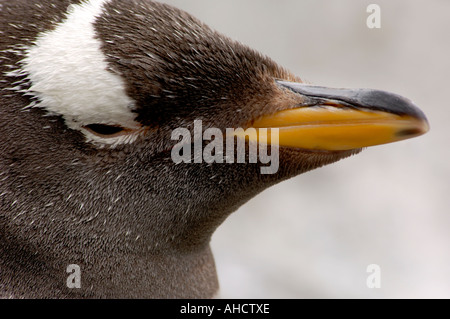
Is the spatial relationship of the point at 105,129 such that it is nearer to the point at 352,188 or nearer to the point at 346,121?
the point at 346,121

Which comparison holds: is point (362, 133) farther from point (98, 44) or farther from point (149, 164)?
point (98, 44)

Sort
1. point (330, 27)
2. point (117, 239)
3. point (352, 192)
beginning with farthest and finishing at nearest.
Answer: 1. point (330, 27)
2. point (352, 192)
3. point (117, 239)

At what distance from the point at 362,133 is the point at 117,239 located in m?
0.56

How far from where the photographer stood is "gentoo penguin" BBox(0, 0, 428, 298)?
1.22m

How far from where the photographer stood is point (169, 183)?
1.33 m

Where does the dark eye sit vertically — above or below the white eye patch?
below

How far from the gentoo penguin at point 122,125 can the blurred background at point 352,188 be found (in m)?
1.61

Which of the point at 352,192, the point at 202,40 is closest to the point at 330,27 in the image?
the point at 352,192

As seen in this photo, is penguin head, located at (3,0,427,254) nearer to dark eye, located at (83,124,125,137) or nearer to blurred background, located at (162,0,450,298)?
dark eye, located at (83,124,125,137)

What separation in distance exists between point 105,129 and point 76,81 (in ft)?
0.37

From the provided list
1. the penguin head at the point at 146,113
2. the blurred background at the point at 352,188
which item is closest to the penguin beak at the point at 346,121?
the penguin head at the point at 146,113

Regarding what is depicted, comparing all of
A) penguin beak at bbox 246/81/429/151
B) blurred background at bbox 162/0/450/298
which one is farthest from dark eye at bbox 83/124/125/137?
blurred background at bbox 162/0/450/298

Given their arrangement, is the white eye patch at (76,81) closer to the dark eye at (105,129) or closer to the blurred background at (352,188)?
the dark eye at (105,129)

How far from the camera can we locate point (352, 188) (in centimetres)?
350
